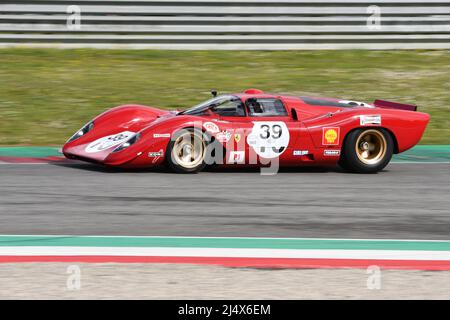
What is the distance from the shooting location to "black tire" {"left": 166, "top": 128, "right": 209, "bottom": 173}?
30.8ft

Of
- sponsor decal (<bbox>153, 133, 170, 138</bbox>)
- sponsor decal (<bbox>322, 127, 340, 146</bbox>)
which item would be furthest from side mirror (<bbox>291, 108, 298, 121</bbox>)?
sponsor decal (<bbox>153, 133, 170, 138</bbox>)

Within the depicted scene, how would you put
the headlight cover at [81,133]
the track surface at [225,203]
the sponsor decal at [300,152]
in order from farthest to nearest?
the headlight cover at [81,133] → the sponsor decal at [300,152] → the track surface at [225,203]

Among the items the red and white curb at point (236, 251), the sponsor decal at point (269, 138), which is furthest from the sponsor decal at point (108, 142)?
the red and white curb at point (236, 251)

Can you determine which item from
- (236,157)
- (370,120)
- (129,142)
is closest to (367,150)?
(370,120)

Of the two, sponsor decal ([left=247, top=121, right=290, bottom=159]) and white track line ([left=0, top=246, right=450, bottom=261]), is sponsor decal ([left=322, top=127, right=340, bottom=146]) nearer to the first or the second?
sponsor decal ([left=247, top=121, right=290, bottom=159])

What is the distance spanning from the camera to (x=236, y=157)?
377 inches

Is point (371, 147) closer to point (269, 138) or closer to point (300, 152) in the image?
point (300, 152)

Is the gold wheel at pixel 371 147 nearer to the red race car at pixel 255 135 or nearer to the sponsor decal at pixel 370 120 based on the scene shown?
the red race car at pixel 255 135

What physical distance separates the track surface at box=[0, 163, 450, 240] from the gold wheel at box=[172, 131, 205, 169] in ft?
0.60

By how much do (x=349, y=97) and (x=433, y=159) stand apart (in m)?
3.18

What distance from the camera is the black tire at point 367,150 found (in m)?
9.89

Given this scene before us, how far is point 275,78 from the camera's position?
1477cm

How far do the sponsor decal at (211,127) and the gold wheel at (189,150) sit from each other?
118mm
